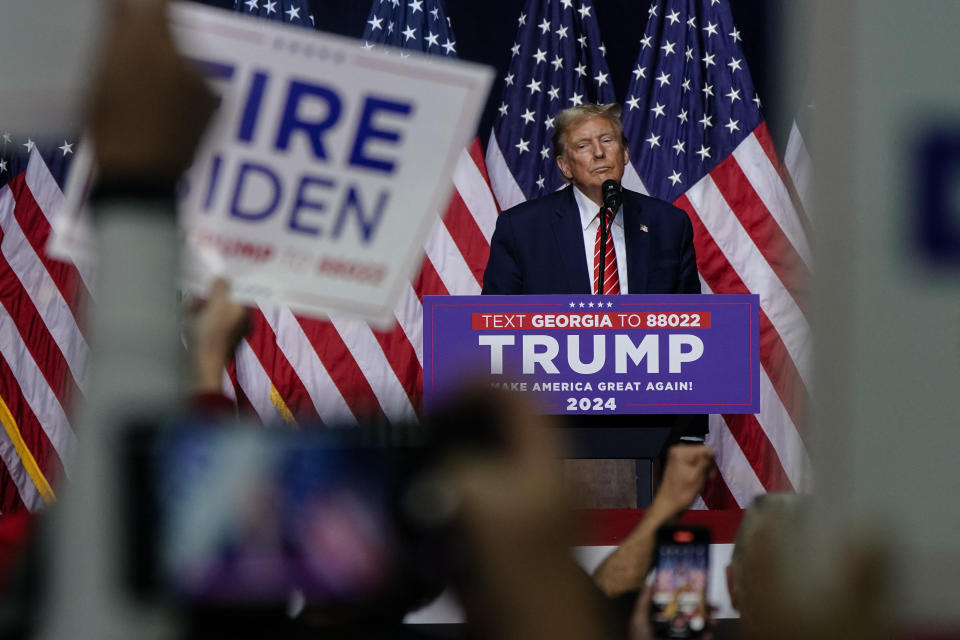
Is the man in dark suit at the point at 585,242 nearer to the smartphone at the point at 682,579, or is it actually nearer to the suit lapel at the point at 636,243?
the suit lapel at the point at 636,243

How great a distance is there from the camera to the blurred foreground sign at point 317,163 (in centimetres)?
95

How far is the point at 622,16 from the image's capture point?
6.10m

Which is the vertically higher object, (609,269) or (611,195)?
(611,195)

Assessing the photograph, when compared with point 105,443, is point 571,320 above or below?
below

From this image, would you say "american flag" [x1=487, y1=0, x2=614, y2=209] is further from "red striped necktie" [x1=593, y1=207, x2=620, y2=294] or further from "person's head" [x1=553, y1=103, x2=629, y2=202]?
"red striped necktie" [x1=593, y1=207, x2=620, y2=294]

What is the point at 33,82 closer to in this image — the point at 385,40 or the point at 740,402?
the point at 740,402

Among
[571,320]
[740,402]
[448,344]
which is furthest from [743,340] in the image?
[448,344]

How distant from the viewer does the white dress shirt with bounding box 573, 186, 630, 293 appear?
433 cm

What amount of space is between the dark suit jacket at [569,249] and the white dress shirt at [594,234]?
1 cm

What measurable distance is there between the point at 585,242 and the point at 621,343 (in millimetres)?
653

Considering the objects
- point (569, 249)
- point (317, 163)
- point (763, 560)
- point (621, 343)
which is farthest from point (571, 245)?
point (317, 163)

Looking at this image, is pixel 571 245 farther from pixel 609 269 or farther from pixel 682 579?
pixel 682 579

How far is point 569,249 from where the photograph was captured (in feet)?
14.3

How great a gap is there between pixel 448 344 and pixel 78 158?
2.83 m
